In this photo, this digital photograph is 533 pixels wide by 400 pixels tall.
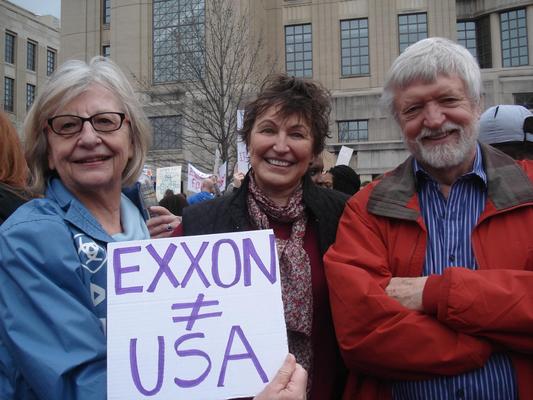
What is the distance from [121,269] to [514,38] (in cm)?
3403

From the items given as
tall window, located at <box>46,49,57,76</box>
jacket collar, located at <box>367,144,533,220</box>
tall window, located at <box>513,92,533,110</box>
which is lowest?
jacket collar, located at <box>367,144,533,220</box>

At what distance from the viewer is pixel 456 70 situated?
7.07 feet

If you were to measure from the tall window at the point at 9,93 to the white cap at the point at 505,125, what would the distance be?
4608 centimetres

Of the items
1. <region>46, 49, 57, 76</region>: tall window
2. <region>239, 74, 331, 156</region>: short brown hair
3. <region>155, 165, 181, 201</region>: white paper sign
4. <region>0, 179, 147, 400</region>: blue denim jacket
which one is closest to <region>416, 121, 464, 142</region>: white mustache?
<region>239, 74, 331, 156</region>: short brown hair

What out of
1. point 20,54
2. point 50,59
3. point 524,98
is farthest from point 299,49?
point 50,59

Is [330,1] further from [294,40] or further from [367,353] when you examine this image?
[367,353]

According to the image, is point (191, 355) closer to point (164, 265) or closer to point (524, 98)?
point (164, 265)

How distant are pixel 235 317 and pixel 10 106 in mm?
47334

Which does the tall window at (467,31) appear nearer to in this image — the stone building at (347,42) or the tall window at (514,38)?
the stone building at (347,42)

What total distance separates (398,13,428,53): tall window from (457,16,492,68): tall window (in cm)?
411

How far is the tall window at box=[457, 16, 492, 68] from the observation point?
32156mm

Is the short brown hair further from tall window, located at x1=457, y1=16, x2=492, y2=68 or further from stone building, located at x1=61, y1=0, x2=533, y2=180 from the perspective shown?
tall window, located at x1=457, y1=16, x2=492, y2=68

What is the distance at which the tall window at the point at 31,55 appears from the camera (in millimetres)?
45181

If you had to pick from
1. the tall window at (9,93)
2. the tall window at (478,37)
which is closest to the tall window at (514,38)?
the tall window at (478,37)
